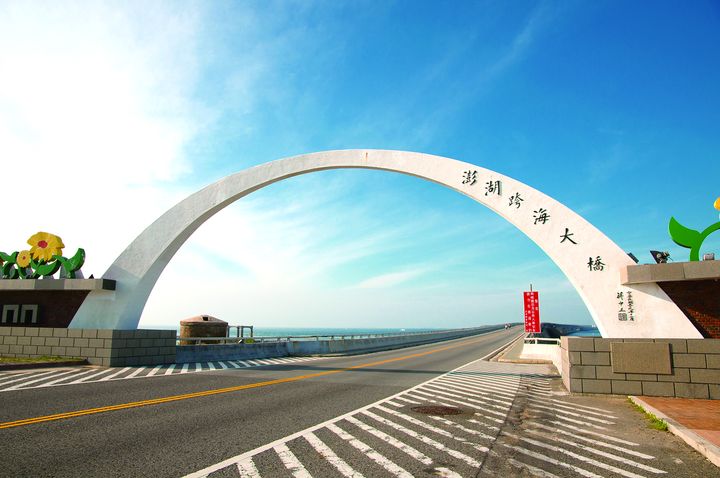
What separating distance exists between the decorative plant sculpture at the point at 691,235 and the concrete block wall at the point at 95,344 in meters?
18.9

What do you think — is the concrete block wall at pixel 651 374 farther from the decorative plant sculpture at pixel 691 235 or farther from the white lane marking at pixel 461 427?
the white lane marking at pixel 461 427

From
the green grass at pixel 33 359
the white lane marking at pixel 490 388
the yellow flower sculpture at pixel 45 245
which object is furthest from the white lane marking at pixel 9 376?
the white lane marking at pixel 490 388

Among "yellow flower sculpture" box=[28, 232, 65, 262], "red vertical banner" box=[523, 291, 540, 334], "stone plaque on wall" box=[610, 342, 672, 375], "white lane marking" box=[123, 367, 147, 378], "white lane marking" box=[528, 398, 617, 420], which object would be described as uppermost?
"yellow flower sculpture" box=[28, 232, 65, 262]

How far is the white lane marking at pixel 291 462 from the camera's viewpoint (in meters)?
5.36

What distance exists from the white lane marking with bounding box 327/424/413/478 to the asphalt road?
Answer: 2.36ft

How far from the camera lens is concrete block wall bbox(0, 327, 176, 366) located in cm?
1733

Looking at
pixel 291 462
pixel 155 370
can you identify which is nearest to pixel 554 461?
pixel 291 462

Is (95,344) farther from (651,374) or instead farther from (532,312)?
(532,312)

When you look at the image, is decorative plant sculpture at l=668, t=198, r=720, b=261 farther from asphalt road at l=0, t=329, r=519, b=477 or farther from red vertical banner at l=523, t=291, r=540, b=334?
red vertical banner at l=523, t=291, r=540, b=334

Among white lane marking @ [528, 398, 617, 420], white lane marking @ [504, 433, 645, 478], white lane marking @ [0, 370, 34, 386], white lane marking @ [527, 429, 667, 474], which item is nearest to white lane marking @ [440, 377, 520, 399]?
white lane marking @ [528, 398, 617, 420]

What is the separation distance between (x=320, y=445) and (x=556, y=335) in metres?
83.2

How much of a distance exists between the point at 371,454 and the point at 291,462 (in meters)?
1.17

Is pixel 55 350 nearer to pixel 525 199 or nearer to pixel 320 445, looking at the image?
pixel 320 445

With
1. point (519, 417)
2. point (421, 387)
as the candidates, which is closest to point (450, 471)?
point (519, 417)
